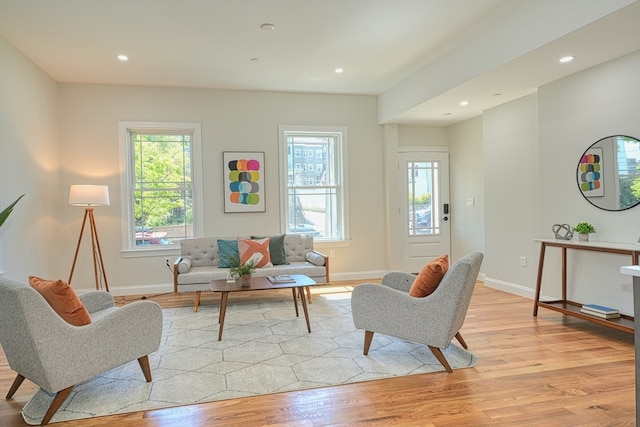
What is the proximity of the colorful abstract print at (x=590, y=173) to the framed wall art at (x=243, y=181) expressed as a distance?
13.0ft

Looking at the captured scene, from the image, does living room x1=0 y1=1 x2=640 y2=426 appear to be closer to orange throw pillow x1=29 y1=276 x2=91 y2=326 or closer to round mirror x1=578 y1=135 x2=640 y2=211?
round mirror x1=578 y1=135 x2=640 y2=211

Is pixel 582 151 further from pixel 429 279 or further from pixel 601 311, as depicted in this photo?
pixel 429 279

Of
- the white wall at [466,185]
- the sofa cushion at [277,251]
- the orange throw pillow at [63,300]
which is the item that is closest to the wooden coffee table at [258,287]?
the sofa cushion at [277,251]

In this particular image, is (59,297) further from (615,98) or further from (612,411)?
(615,98)

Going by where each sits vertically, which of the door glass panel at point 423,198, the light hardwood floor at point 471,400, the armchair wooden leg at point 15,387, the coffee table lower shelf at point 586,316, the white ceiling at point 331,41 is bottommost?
the light hardwood floor at point 471,400

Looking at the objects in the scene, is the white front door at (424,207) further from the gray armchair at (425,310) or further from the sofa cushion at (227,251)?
the gray armchair at (425,310)

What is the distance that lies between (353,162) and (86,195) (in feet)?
12.1

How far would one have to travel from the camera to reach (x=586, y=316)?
3588 mm

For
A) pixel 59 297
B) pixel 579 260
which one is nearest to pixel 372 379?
pixel 59 297

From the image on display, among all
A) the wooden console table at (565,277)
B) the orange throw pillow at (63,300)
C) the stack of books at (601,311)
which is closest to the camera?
the orange throw pillow at (63,300)

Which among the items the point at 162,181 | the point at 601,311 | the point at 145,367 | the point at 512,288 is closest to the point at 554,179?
the point at 601,311

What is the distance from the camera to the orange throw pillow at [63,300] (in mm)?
2377

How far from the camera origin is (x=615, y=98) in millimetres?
3662

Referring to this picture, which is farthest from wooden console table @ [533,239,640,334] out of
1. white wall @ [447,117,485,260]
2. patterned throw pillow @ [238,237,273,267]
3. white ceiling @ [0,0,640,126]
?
patterned throw pillow @ [238,237,273,267]
